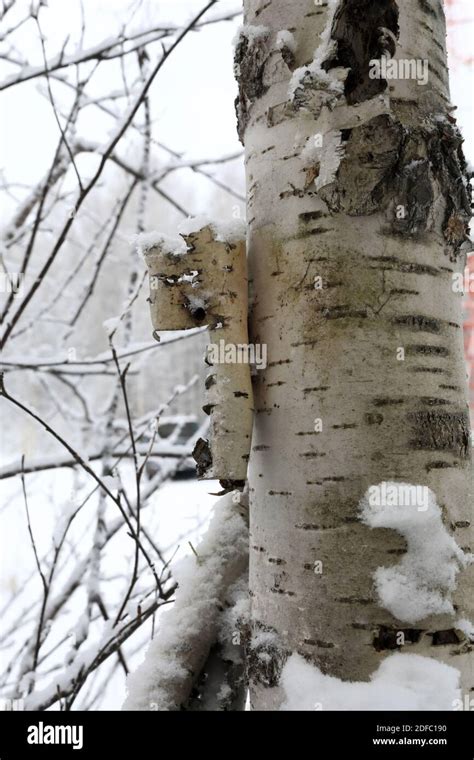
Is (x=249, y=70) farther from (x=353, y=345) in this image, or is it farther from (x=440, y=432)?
(x=440, y=432)

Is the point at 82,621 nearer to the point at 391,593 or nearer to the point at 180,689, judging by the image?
the point at 180,689

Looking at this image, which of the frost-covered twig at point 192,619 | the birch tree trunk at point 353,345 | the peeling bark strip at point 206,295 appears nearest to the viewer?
the birch tree trunk at point 353,345

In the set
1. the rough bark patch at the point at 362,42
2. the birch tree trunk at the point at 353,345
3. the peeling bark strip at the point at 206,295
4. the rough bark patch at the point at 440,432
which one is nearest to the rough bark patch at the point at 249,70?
the birch tree trunk at the point at 353,345

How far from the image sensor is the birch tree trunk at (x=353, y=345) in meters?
0.80

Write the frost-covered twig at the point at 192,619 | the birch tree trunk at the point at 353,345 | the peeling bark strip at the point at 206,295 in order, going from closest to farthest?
1. the birch tree trunk at the point at 353,345
2. the peeling bark strip at the point at 206,295
3. the frost-covered twig at the point at 192,619

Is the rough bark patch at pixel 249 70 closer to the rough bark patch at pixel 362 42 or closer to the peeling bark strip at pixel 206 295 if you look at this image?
the rough bark patch at pixel 362 42

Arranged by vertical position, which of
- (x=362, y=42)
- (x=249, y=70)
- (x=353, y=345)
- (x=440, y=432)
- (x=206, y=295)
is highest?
(x=249, y=70)

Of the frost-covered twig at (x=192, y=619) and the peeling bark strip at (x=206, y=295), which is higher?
the peeling bark strip at (x=206, y=295)

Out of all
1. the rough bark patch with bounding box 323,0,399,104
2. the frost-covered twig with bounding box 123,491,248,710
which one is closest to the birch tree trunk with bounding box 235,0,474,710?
the rough bark patch with bounding box 323,0,399,104

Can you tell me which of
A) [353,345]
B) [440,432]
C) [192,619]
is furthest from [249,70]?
[192,619]

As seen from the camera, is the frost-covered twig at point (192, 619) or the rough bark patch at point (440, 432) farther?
the frost-covered twig at point (192, 619)

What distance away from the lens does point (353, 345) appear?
2.77 ft

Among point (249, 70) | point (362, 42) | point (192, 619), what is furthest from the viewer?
point (192, 619)
